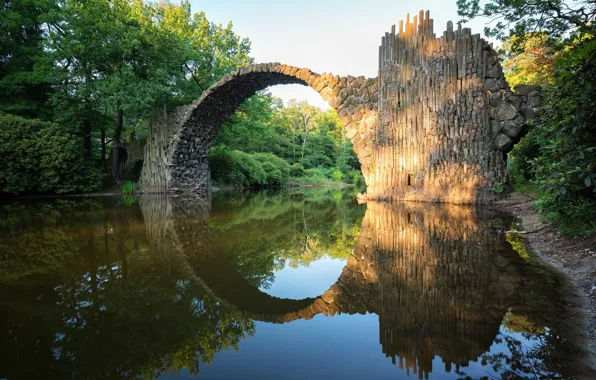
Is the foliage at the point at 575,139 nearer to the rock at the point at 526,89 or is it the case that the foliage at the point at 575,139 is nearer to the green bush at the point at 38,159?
the rock at the point at 526,89

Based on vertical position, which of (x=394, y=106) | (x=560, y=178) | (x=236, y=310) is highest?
(x=394, y=106)

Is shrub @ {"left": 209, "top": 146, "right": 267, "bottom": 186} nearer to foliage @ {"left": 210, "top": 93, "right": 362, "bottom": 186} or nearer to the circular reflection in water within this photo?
foliage @ {"left": 210, "top": 93, "right": 362, "bottom": 186}

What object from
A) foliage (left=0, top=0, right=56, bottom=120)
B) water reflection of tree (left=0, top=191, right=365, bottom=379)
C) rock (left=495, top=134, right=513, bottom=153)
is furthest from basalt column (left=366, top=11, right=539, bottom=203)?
foliage (left=0, top=0, right=56, bottom=120)

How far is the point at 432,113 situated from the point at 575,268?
290 inches

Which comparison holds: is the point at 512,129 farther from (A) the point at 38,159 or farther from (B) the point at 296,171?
(B) the point at 296,171

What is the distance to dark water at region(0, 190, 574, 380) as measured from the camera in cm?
163

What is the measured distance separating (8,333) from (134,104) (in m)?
13.8

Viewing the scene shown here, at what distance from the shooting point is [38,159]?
1234cm

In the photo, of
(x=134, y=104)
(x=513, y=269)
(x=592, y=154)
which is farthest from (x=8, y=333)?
(x=134, y=104)

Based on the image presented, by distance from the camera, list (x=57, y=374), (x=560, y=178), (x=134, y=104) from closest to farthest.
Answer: (x=57, y=374) < (x=560, y=178) < (x=134, y=104)

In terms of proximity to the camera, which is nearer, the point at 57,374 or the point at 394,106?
the point at 57,374

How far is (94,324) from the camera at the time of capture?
2.00 m

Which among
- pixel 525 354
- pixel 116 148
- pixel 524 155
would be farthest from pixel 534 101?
pixel 116 148

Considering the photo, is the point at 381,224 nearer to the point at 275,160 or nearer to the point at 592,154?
the point at 592,154
